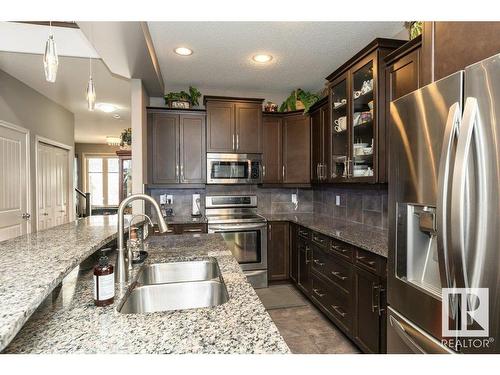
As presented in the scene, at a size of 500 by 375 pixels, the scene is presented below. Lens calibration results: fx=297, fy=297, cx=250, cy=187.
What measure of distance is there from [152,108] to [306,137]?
2.04 metres

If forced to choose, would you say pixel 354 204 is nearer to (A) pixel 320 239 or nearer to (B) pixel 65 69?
(A) pixel 320 239

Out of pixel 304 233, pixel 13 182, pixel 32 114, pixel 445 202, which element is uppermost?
pixel 32 114

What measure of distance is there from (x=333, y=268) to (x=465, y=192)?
1.73m

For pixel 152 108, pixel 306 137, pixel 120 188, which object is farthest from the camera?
pixel 120 188

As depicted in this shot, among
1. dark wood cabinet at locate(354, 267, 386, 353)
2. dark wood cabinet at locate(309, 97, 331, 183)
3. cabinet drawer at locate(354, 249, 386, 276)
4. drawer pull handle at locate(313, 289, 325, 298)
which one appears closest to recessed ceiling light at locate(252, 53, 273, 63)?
dark wood cabinet at locate(309, 97, 331, 183)

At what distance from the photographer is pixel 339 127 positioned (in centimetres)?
306

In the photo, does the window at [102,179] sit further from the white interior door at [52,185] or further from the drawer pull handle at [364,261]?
the drawer pull handle at [364,261]

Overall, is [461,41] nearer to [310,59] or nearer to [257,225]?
[310,59]

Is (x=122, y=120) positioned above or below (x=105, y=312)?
above

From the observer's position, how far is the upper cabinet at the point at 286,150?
405 centimetres

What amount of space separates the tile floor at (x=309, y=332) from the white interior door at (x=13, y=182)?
3.25 m

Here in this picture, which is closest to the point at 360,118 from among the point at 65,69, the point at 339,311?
the point at 339,311

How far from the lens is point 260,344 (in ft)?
2.66
